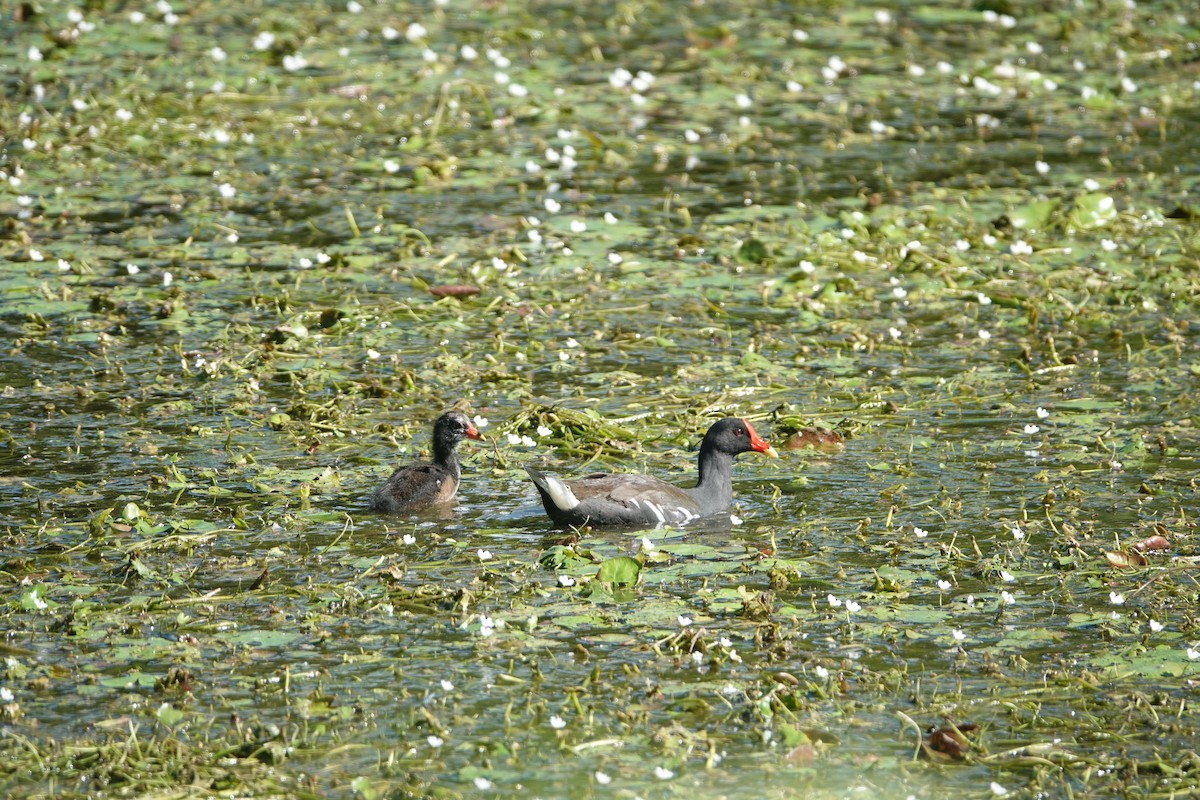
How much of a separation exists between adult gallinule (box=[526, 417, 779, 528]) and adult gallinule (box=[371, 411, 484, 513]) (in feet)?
1.75

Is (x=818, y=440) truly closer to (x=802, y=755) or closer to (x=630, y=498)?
(x=630, y=498)

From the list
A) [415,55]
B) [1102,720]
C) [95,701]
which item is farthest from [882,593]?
[415,55]

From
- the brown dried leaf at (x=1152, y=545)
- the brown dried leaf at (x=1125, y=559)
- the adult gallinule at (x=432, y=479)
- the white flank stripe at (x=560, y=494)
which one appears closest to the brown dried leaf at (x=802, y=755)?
the brown dried leaf at (x=1125, y=559)

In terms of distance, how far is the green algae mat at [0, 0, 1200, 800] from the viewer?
7.16 m

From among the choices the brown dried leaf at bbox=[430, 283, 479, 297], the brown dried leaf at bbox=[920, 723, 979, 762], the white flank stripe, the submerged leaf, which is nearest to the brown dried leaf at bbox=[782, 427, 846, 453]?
the white flank stripe

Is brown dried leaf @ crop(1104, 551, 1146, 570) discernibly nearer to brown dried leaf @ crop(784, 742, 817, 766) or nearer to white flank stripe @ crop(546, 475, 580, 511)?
brown dried leaf @ crop(784, 742, 817, 766)

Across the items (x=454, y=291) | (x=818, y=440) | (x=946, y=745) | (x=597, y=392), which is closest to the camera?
(x=946, y=745)

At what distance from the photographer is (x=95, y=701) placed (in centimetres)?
725

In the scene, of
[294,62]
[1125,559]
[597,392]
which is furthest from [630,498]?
[294,62]

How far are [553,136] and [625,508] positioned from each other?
320 inches

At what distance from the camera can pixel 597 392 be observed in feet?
37.2

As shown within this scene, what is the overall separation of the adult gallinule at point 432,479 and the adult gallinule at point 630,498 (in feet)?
1.75

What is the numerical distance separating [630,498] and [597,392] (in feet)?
6.74

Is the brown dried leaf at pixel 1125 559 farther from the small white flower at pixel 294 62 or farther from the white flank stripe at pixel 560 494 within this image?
the small white flower at pixel 294 62
